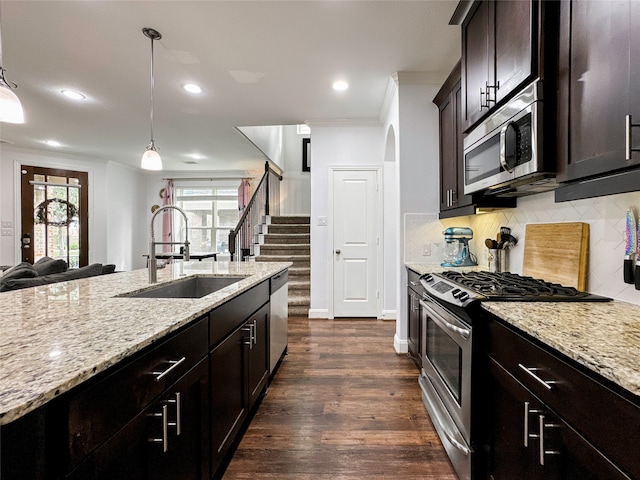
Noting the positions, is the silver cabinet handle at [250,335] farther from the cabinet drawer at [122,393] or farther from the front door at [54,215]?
the front door at [54,215]

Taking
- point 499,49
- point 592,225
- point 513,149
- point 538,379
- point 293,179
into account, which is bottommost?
point 538,379

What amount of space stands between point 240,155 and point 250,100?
10.1 ft

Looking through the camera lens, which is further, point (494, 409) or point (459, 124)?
point (459, 124)

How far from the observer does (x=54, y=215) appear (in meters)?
6.34

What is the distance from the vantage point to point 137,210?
828 centimetres

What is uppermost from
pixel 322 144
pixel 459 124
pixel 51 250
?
pixel 322 144

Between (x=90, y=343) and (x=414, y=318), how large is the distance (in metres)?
2.46

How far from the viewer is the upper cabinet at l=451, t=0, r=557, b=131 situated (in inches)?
54.2

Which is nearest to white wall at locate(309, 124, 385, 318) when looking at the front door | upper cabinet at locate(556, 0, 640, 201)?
upper cabinet at locate(556, 0, 640, 201)

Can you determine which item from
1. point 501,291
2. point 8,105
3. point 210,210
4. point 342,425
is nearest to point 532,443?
point 501,291

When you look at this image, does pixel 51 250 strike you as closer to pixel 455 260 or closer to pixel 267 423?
pixel 267 423

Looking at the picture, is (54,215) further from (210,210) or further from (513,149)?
(513,149)

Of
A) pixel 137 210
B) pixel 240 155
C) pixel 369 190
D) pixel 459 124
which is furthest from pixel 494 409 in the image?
pixel 137 210

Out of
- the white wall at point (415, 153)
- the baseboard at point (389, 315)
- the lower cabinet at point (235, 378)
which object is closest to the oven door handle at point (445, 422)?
the lower cabinet at point (235, 378)
